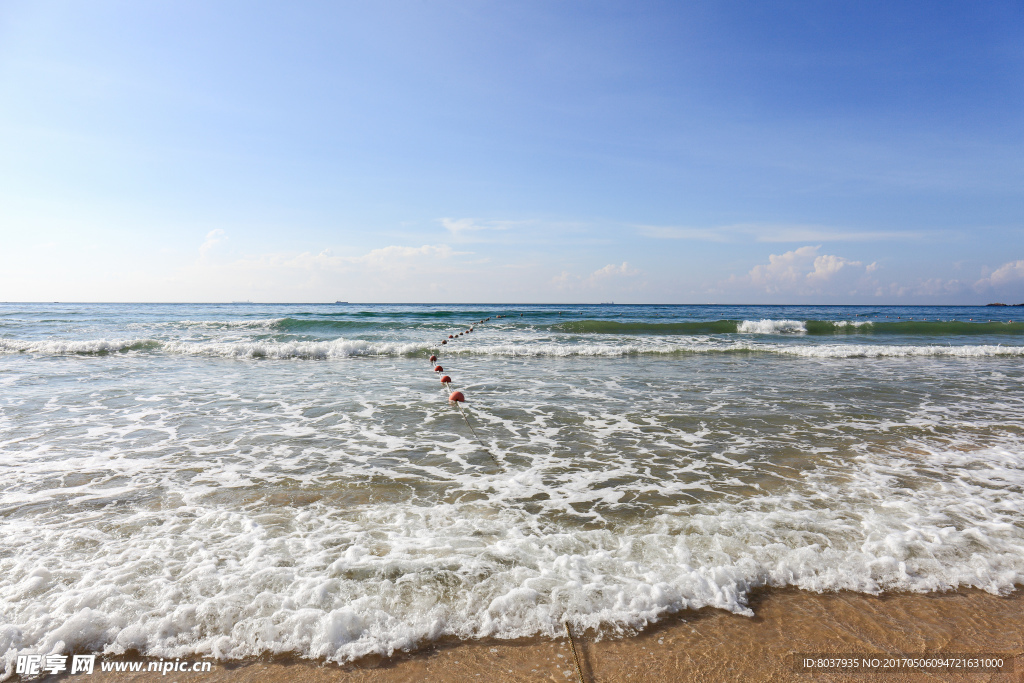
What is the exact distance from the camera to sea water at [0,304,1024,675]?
309 cm

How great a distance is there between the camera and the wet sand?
105 inches

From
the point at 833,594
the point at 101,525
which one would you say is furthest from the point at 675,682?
the point at 101,525

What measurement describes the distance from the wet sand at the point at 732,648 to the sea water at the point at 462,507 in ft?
0.40

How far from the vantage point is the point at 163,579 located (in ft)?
11.0

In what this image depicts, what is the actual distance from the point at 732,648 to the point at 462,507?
2.50m

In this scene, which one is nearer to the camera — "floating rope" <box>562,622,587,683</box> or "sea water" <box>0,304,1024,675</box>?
"floating rope" <box>562,622,587,683</box>

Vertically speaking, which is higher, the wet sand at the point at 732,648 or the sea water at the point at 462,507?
the sea water at the point at 462,507

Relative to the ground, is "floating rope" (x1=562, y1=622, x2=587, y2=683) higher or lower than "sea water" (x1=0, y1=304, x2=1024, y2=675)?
lower

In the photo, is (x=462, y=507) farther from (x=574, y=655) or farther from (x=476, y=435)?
(x=476, y=435)

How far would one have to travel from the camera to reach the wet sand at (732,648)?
267 centimetres

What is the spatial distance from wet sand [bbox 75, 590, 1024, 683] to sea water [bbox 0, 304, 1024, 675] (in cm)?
12

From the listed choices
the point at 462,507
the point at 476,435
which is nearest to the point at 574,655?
the point at 462,507

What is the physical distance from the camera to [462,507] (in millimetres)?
4605

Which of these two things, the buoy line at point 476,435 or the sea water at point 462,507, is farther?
the sea water at point 462,507
